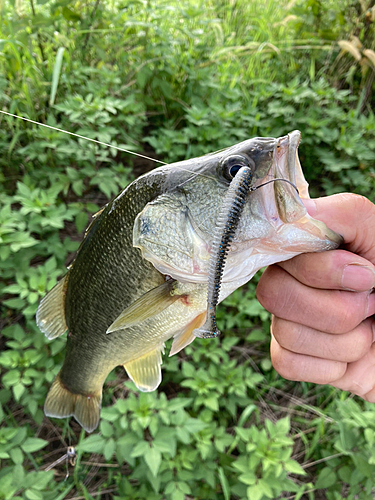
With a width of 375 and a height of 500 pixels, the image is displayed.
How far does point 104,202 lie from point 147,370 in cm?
160

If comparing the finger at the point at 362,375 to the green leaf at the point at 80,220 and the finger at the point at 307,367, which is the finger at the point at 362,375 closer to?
the finger at the point at 307,367

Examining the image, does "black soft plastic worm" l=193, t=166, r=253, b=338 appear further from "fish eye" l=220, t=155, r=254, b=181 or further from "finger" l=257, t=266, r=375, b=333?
"finger" l=257, t=266, r=375, b=333

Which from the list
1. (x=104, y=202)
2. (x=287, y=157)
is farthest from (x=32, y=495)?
(x=104, y=202)

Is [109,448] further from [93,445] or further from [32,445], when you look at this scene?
[32,445]

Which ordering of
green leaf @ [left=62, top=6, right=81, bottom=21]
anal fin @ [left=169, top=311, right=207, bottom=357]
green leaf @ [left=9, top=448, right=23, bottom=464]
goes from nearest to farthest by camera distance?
anal fin @ [left=169, top=311, right=207, bottom=357], green leaf @ [left=9, top=448, right=23, bottom=464], green leaf @ [left=62, top=6, right=81, bottom=21]

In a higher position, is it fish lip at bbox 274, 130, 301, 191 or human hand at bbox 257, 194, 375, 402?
fish lip at bbox 274, 130, 301, 191

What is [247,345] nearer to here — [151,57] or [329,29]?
[151,57]

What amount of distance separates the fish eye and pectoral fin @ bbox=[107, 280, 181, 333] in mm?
319

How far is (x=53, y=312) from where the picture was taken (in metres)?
1.26

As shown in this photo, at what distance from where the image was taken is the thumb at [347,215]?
102cm

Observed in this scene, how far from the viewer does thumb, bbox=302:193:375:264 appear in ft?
3.34

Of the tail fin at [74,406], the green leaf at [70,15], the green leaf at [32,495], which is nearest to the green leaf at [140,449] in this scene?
the tail fin at [74,406]

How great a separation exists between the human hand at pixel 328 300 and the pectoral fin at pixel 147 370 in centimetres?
42

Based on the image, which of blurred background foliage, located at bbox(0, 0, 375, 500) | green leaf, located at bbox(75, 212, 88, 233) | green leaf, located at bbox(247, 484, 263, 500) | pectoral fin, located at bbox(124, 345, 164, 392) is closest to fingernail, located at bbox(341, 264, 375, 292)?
pectoral fin, located at bbox(124, 345, 164, 392)
